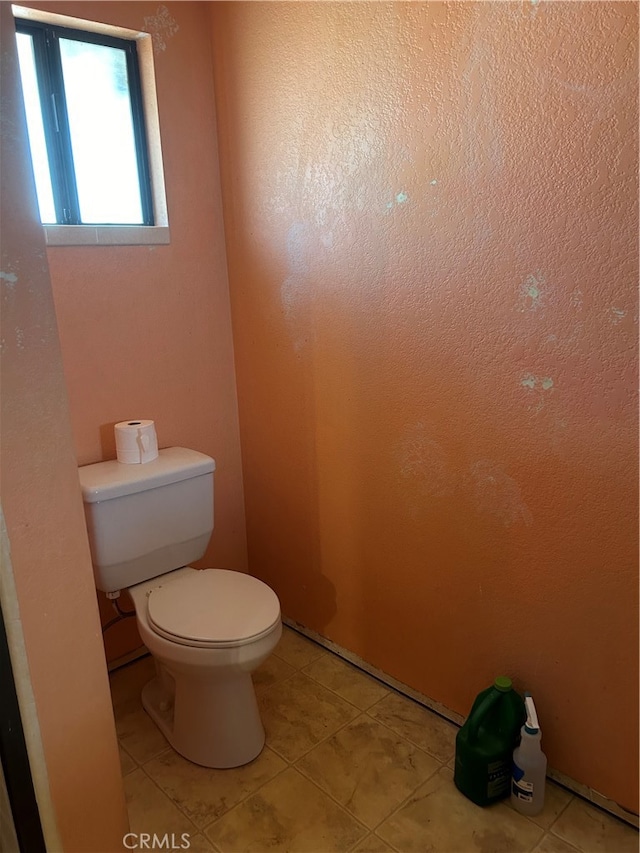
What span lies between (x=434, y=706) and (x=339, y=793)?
406 millimetres

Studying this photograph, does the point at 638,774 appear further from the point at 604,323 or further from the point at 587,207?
the point at 587,207

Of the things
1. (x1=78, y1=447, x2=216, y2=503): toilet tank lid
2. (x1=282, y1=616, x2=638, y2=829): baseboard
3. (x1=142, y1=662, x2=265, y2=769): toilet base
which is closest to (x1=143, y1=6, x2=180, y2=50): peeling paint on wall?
(x1=78, y1=447, x2=216, y2=503): toilet tank lid

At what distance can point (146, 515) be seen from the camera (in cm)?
174

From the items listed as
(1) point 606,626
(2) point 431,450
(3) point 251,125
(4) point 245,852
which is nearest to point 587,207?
(2) point 431,450

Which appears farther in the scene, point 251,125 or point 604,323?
point 251,125

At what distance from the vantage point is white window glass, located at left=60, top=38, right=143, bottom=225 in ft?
5.82

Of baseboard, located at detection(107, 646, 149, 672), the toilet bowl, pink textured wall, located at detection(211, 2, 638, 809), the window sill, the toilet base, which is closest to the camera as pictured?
pink textured wall, located at detection(211, 2, 638, 809)

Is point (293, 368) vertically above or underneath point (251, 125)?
underneath

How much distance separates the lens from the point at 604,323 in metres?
1.24

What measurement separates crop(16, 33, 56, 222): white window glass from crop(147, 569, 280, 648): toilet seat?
115cm

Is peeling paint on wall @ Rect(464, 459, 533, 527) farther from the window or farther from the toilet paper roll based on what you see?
the window

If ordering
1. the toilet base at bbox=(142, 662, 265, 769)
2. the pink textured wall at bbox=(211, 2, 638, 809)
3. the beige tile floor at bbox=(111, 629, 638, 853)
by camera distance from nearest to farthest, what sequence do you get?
1. the pink textured wall at bbox=(211, 2, 638, 809)
2. the beige tile floor at bbox=(111, 629, 638, 853)
3. the toilet base at bbox=(142, 662, 265, 769)

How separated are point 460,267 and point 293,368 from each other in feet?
2.26

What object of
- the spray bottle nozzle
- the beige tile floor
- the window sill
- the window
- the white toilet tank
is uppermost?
the window
